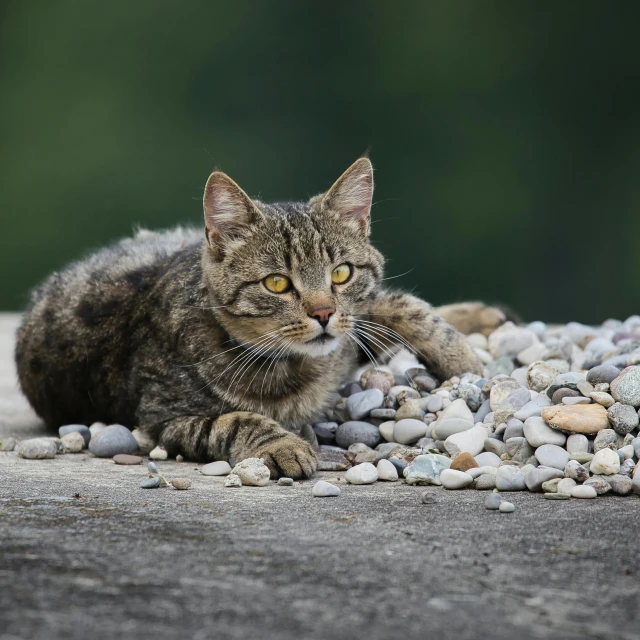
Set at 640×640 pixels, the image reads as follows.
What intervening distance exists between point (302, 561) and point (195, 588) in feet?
0.79

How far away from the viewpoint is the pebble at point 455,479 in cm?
243

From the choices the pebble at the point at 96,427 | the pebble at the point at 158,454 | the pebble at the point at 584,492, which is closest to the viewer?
the pebble at the point at 584,492

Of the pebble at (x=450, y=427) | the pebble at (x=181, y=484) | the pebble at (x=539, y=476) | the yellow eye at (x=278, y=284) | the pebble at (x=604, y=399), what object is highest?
the yellow eye at (x=278, y=284)

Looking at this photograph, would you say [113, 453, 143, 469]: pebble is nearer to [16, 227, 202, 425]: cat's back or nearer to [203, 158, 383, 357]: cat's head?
[16, 227, 202, 425]: cat's back

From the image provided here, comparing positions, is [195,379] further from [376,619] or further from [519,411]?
[376,619]

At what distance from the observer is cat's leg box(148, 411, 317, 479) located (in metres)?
2.61

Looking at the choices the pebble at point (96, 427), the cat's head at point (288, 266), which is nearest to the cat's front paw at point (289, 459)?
the cat's head at point (288, 266)

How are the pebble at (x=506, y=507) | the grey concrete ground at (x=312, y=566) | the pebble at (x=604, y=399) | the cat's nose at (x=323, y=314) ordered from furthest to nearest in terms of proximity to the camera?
the cat's nose at (x=323, y=314) < the pebble at (x=604, y=399) < the pebble at (x=506, y=507) < the grey concrete ground at (x=312, y=566)

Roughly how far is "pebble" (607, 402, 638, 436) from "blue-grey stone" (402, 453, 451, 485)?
492mm

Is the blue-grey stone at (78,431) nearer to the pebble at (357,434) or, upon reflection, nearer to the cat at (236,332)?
the cat at (236,332)

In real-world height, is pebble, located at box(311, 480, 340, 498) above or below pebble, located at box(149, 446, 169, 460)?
below

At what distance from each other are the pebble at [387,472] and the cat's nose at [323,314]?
0.49 metres

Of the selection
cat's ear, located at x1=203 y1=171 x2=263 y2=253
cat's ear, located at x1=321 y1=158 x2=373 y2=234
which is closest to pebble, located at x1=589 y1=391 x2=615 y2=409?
cat's ear, located at x1=321 y1=158 x2=373 y2=234

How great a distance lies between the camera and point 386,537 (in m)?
1.86
